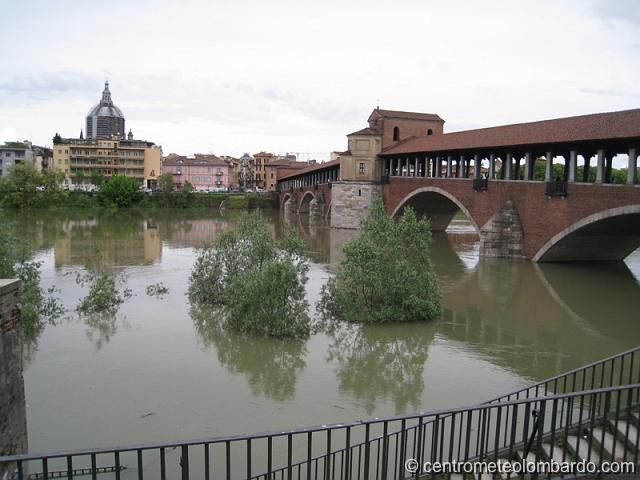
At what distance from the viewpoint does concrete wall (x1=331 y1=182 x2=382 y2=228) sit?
1914 inches

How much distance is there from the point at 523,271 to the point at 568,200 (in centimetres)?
350

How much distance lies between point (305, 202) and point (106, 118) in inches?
3430

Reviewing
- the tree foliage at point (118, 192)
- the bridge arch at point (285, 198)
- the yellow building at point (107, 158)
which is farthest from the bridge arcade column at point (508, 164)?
the yellow building at point (107, 158)

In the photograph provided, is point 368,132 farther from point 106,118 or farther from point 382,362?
point 106,118

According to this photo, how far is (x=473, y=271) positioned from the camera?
88.3ft

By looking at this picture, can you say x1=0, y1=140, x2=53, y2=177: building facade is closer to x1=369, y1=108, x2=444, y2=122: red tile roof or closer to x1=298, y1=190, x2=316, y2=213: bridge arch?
x1=298, y1=190, x2=316, y2=213: bridge arch

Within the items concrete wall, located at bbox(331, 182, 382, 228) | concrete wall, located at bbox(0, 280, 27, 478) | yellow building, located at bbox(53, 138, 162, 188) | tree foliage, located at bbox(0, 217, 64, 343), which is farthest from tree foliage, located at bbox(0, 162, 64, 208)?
concrete wall, located at bbox(0, 280, 27, 478)

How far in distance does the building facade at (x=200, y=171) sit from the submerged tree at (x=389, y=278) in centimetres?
8196

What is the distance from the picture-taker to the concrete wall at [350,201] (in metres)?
48.6

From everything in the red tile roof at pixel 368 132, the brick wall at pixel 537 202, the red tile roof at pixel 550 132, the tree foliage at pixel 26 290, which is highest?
the red tile roof at pixel 368 132

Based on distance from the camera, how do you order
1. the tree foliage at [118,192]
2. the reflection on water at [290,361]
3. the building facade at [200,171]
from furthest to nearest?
the building facade at [200,171] → the tree foliage at [118,192] → the reflection on water at [290,361]

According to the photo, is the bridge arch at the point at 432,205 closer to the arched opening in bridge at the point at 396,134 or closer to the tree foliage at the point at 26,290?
the arched opening in bridge at the point at 396,134

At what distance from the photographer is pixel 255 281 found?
1477cm

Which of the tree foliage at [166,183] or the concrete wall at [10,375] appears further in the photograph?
the tree foliage at [166,183]
